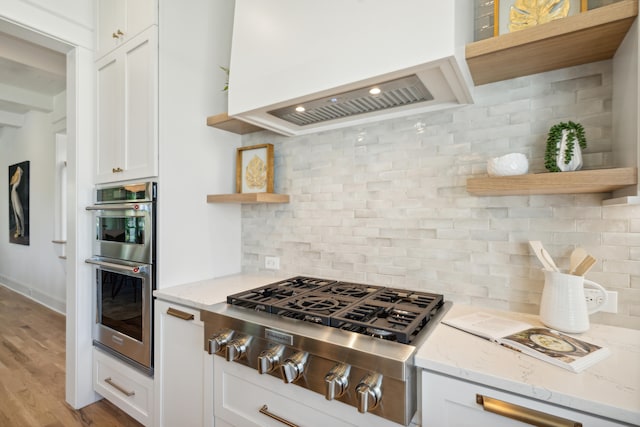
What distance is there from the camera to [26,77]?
136 inches

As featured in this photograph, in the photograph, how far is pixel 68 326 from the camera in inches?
82.4

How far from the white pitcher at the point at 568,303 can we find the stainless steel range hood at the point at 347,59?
2.54ft

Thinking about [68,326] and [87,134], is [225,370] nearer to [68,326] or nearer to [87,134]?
[68,326]

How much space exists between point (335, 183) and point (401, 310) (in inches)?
32.2

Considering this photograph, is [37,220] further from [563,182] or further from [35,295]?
[563,182]

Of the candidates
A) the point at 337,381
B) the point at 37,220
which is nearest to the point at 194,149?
the point at 337,381

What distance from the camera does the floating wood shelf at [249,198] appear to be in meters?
1.78

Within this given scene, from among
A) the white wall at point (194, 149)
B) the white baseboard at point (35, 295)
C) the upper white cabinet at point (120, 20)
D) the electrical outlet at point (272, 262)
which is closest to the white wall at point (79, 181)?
the upper white cabinet at point (120, 20)

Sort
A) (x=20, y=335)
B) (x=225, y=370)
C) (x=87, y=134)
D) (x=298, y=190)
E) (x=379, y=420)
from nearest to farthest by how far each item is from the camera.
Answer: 1. (x=379, y=420)
2. (x=225, y=370)
3. (x=298, y=190)
4. (x=87, y=134)
5. (x=20, y=335)

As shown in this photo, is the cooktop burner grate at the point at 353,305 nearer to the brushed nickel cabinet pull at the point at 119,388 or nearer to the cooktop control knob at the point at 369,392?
the cooktop control knob at the point at 369,392

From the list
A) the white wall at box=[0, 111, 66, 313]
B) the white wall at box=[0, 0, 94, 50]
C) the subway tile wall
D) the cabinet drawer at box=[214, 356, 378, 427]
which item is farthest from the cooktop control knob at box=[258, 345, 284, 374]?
the white wall at box=[0, 111, 66, 313]

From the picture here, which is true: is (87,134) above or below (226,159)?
above

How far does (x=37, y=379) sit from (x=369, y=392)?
294 cm

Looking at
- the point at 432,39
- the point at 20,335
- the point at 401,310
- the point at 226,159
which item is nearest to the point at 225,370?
the point at 401,310
